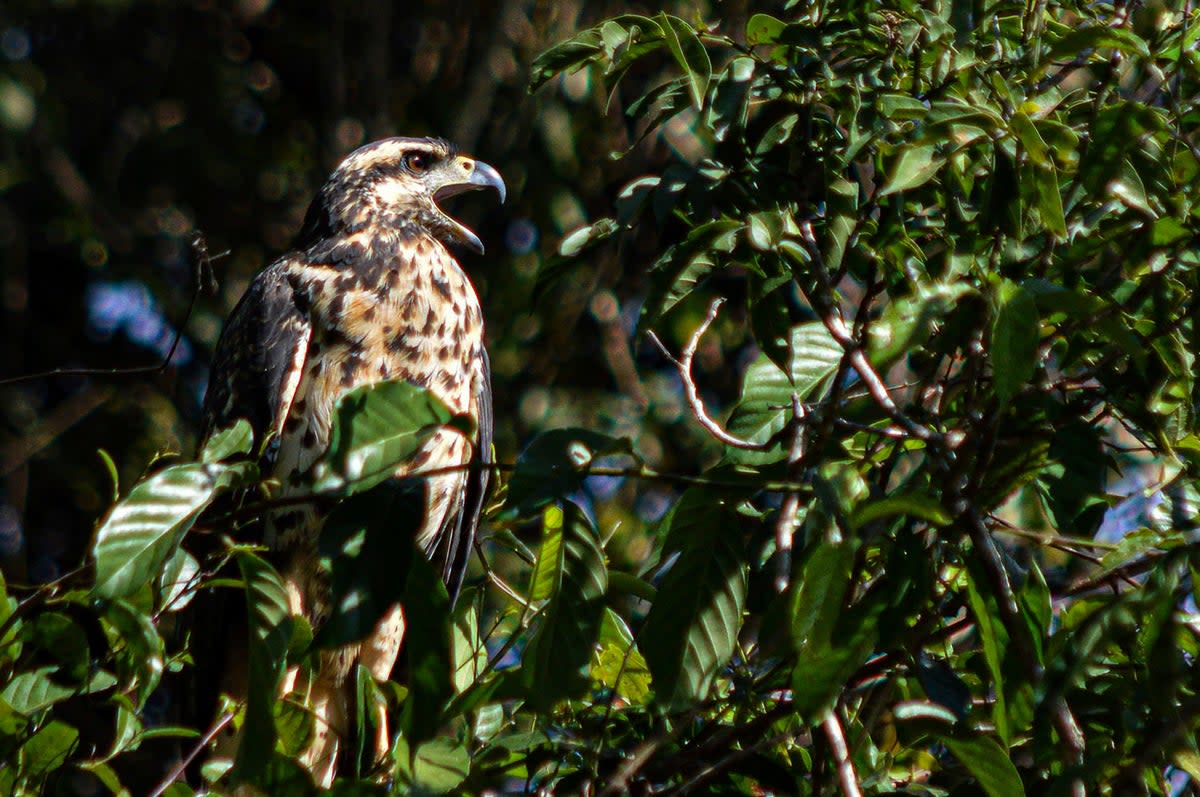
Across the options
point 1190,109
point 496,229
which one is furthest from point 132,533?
point 496,229

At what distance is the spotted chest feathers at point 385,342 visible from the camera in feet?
11.6

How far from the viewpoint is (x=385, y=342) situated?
360cm

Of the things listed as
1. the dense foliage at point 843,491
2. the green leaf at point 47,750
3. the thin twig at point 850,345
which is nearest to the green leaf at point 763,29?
the dense foliage at point 843,491

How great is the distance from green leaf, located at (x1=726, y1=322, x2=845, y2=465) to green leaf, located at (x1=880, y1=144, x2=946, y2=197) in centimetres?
43

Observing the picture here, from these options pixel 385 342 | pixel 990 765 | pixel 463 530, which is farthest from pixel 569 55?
pixel 463 530

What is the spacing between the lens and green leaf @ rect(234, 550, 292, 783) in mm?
1547

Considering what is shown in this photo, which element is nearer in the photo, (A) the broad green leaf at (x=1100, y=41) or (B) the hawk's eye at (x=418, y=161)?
(A) the broad green leaf at (x=1100, y=41)

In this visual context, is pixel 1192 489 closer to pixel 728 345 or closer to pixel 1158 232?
pixel 1158 232

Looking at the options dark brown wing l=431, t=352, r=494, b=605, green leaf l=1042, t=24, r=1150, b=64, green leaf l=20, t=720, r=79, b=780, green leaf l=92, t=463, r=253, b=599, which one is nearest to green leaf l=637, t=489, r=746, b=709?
green leaf l=92, t=463, r=253, b=599

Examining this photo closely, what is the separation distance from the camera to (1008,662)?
5.39 feet

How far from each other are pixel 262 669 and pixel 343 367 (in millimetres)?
2058

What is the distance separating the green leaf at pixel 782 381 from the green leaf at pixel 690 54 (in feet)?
1.25

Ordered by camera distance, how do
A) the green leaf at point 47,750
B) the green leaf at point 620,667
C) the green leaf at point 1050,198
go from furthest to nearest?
the green leaf at point 620,667 → the green leaf at point 47,750 → the green leaf at point 1050,198

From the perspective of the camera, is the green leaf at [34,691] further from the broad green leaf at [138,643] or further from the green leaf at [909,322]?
the green leaf at [909,322]
